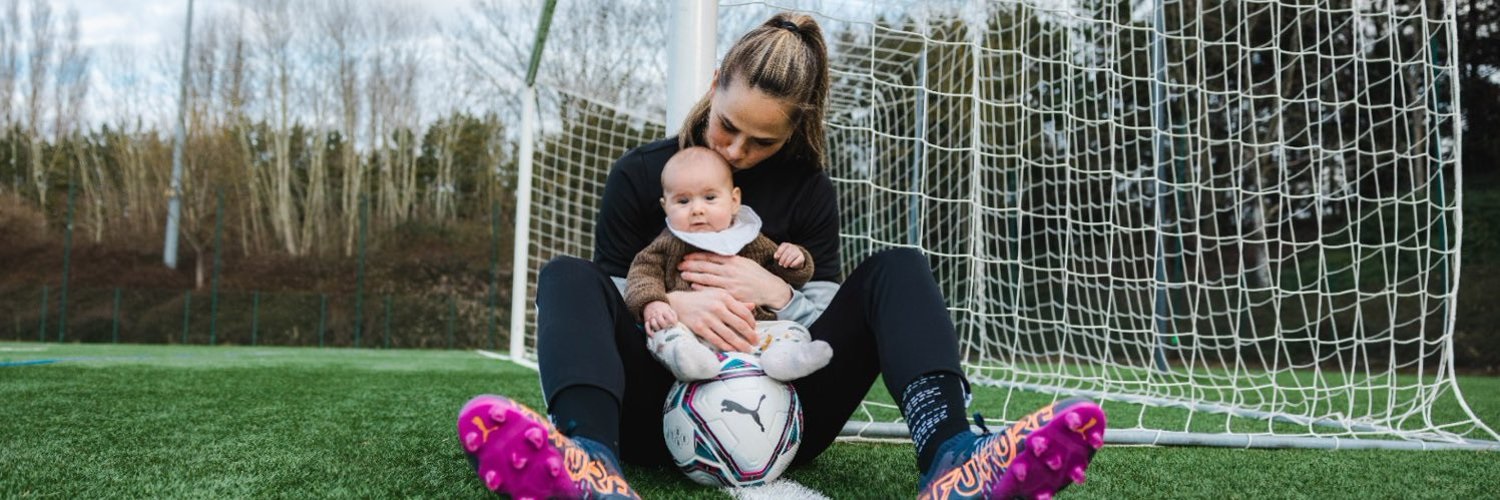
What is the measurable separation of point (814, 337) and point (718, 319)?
189 mm

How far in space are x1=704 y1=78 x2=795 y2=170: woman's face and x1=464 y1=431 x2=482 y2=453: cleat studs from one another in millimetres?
787

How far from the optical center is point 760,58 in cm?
164

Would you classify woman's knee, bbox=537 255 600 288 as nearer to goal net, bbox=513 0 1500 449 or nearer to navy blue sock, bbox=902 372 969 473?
navy blue sock, bbox=902 372 969 473

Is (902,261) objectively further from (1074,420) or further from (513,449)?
(513,449)

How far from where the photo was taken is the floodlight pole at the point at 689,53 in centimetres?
257

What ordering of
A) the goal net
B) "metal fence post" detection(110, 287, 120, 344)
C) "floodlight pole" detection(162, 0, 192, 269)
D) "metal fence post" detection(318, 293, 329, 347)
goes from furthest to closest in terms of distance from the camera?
"floodlight pole" detection(162, 0, 192, 269) → "metal fence post" detection(318, 293, 329, 347) → "metal fence post" detection(110, 287, 120, 344) → the goal net

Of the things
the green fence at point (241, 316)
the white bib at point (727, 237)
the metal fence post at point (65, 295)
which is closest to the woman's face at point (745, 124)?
the white bib at point (727, 237)

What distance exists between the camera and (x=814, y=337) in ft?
5.57

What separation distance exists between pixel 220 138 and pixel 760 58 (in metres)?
16.9

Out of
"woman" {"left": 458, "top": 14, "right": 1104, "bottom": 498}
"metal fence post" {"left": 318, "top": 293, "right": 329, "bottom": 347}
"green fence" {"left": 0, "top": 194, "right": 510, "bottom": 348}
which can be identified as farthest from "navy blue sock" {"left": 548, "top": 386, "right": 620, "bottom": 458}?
"metal fence post" {"left": 318, "top": 293, "right": 329, "bottom": 347}

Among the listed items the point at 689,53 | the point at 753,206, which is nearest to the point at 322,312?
the point at 689,53

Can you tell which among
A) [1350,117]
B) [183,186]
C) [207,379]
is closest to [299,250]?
[183,186]

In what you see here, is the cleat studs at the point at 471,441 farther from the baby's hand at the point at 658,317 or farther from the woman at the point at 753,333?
the baby's hand at the point at 658,317

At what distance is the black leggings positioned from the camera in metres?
1.43
